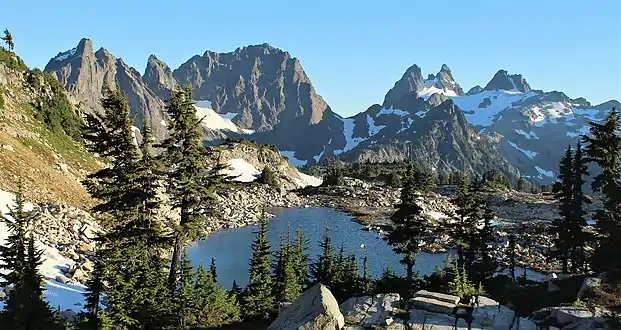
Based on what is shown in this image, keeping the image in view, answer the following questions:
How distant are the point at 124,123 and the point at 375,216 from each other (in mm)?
76199

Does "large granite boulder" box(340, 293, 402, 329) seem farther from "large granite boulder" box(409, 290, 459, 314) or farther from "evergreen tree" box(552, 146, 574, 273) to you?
"evergreen tree" box(552, 146, 574, 273)

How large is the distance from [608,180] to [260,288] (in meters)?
23.6

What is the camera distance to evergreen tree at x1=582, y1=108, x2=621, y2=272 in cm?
2500

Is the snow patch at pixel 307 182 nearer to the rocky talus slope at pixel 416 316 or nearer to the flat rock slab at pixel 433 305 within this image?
the flat rock slab at pixel 433 305

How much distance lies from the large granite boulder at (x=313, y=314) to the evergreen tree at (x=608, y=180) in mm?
16791

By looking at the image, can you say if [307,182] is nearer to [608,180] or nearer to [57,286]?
[608,180]

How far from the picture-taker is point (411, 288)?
29078 millimetres

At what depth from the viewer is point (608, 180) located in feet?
98.9

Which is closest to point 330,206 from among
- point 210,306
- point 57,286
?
point 57,286

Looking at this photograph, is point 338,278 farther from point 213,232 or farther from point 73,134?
point 73,134

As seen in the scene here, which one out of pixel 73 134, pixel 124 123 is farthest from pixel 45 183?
pixel 124 123

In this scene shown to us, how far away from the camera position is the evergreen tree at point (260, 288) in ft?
90.2

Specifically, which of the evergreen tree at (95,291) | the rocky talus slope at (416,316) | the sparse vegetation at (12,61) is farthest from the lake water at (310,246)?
the sparse vegetation at (12,61)

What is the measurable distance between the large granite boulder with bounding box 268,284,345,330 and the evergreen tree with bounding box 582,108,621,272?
16.8 m
